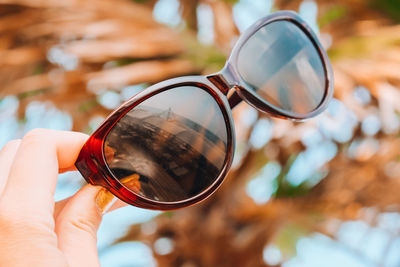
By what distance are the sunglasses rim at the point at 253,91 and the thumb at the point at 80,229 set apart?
10.4 inches

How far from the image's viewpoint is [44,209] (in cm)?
30

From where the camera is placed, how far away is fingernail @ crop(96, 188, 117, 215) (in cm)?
37

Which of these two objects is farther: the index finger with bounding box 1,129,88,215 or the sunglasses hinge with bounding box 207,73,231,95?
the sunglasses hinge with bounding box 207,73,231,95

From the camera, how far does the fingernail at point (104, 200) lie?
0.37 m

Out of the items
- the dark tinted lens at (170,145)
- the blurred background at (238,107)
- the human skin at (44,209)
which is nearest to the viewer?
the human skin at (44,209)

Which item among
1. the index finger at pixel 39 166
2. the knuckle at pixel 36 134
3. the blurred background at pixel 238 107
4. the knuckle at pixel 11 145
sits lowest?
the blurred background at pixel 238 107

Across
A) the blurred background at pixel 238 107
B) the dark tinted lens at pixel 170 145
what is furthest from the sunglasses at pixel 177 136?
the blurred background at pixel 238 107

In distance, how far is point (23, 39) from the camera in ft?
4.63

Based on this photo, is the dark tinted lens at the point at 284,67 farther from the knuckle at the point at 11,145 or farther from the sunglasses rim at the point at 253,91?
the knuckle at the point at 11,145

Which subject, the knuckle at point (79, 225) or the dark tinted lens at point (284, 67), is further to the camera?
the dark tinted lens at point (284, 67)

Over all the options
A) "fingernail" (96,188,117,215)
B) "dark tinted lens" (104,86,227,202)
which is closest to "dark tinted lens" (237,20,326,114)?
"dark tinted lens" (104,86,227,202)

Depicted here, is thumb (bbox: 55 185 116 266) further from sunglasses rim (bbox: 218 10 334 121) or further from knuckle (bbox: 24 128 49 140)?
sunglasses rim (bbox: 218 10 334 121)

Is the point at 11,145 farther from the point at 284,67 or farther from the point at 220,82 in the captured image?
the point at 284,67

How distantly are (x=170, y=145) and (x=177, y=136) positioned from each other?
1 centimetres
